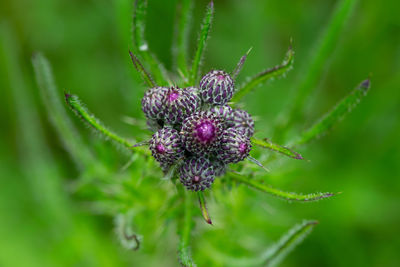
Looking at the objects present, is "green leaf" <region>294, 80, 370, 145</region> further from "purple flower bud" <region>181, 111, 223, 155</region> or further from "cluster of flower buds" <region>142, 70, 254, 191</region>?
"purple flower bud" <region>181, 111, 223, 155</region>

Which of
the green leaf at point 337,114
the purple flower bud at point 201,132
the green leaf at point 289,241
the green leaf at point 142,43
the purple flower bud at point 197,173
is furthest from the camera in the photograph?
the green leaf at point 142,43

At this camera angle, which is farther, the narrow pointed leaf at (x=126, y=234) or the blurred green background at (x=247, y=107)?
the blurred green background at (x=247, y=107)

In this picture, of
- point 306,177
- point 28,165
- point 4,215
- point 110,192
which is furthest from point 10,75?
point 306,177

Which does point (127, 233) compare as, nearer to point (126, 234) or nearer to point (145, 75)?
point (126, 234)

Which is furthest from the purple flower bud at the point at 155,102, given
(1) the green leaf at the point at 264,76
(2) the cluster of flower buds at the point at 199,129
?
(1) the green leaf at the point at 264,76

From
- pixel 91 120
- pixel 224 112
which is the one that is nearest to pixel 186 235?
pixel 224 112

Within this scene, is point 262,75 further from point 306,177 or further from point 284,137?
point 306,177

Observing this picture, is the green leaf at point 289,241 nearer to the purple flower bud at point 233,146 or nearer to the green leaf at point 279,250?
the green leaf at point 279,250

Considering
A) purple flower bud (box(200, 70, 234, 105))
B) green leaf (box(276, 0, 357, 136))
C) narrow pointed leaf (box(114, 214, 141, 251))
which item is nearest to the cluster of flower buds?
purple flower bud (box(200, 70, 234, 105))

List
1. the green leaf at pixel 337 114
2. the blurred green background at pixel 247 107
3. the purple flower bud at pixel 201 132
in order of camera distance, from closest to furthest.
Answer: the purple flower bud at pixel 201 132 → the green leaf at pixel 337 114 → the blurred green background at pixel 247 107
